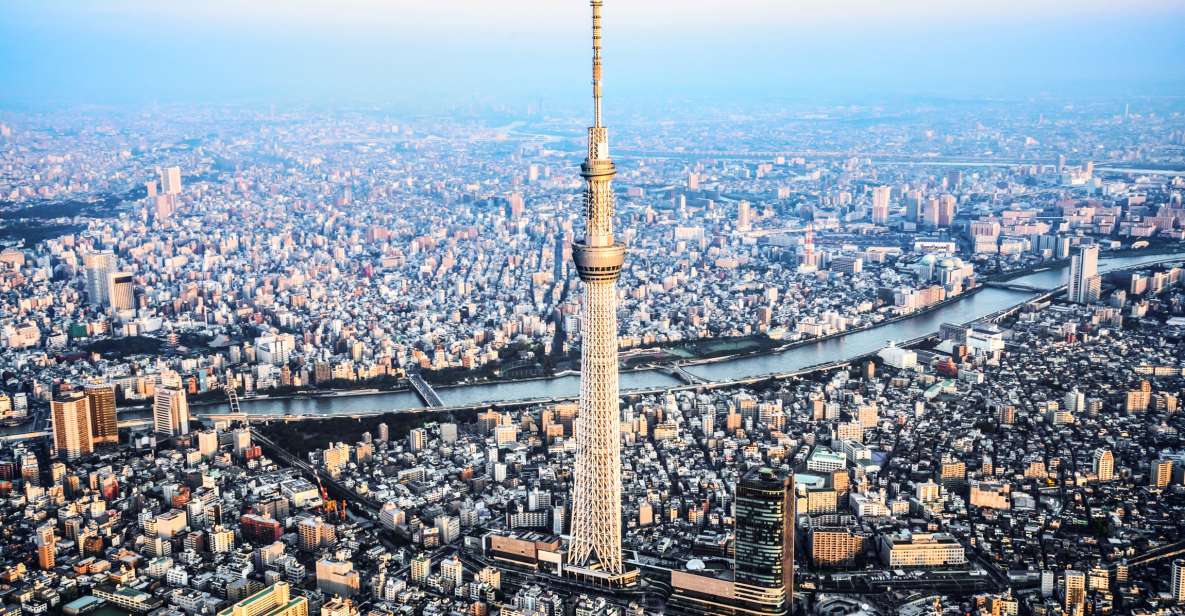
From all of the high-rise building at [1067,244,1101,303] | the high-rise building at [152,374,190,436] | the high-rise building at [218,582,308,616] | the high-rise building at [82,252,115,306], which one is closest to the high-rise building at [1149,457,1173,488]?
the high-rise building at [218,582,308,616]

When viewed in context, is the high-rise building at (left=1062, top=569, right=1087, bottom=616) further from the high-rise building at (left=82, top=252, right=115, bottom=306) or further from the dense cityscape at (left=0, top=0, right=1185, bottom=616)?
the high-rise building at (left=82, top=252, right=115, bottom=306)

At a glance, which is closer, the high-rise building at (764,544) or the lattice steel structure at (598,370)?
the high-rise building at (764,544)

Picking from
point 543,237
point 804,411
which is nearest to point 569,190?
point 543,237

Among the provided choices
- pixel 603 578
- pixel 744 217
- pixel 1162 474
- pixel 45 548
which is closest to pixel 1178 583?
pixel 1162 474

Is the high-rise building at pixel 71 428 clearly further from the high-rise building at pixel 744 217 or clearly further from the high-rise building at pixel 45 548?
the high-rise building at pixel 744 217

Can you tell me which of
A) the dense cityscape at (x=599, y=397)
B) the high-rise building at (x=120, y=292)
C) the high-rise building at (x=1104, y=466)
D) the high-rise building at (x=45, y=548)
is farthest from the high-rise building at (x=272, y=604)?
the high-rise building at (x=120, y=292)

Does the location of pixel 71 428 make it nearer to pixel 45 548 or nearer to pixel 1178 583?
pixel 45 548

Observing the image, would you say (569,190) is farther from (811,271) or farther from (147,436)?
(147,436)
